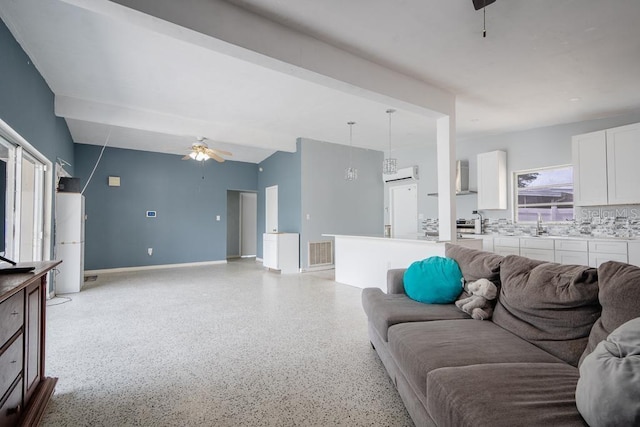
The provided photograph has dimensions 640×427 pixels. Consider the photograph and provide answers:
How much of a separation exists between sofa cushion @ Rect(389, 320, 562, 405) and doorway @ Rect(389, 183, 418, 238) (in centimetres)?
Answer: 517

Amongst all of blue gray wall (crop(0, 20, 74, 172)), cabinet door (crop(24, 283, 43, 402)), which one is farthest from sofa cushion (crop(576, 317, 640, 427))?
blue gray wall (crop(0, 20, 74, 172))

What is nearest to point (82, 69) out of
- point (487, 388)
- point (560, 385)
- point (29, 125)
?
point (29, 125)

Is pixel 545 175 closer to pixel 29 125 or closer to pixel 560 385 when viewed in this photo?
pixel 560 385

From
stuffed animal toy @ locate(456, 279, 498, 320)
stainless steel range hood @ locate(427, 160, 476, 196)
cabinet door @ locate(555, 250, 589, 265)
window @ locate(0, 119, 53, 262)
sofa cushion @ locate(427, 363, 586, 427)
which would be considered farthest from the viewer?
stainless steel range hood @ locate(427, 160, 476, 196)

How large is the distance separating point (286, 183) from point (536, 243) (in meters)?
4.82

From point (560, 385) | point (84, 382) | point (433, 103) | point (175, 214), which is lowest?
point (84, 382)

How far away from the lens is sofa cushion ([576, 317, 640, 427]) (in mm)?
876

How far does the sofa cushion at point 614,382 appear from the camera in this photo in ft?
2.88

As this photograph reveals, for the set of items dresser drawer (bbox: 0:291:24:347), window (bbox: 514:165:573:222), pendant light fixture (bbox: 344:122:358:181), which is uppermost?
pendant light fixture (bbox: 344:122:358:181)

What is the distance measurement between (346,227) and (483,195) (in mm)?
2875

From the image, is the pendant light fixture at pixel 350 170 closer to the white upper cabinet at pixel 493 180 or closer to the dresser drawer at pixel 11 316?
the white upper cabinet at pixel 493 180

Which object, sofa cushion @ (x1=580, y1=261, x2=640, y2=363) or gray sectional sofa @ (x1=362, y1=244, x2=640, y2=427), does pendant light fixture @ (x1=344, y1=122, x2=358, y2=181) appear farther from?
sofa cushion @ (x1=580, y1=261, x2=640, y2=363)

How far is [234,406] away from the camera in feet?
5.98

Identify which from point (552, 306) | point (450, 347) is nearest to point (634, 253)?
point (552, 306)
